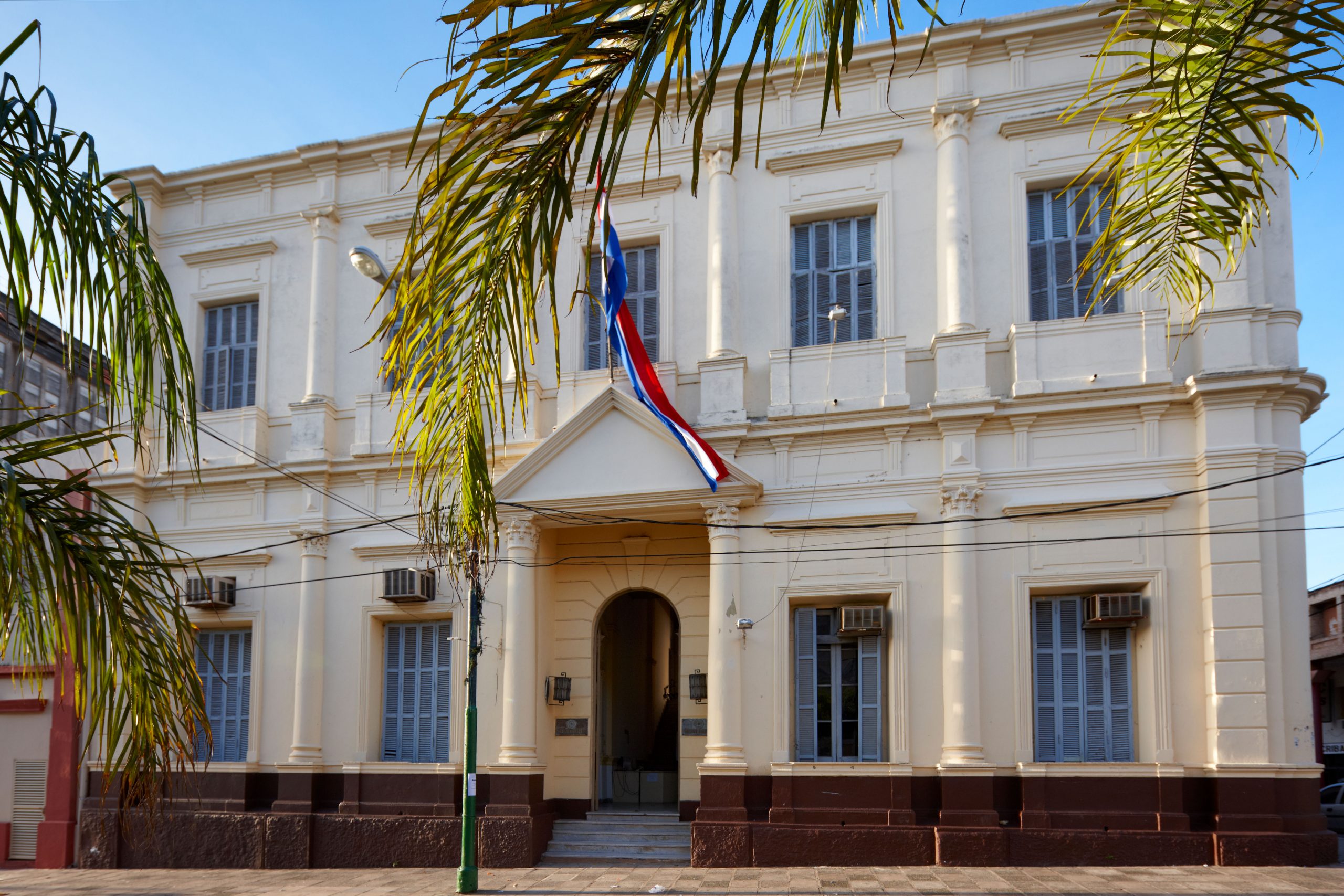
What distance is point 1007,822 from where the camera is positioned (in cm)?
1387

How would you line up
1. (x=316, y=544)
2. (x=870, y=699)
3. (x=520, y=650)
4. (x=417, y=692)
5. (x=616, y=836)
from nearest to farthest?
(x=870, y=699), (x=616, y=836), (x=520, y=650), (x=417, y=692), (x=316, y=544)

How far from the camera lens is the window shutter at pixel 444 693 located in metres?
16.5

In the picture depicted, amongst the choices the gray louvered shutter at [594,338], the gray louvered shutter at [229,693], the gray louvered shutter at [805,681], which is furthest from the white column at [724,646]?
the gray louvered shutter at [229,693]

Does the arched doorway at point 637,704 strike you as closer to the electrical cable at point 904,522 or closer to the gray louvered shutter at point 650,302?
the electrical cable at point 904,522

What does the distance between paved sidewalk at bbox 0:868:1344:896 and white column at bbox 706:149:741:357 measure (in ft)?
20.6

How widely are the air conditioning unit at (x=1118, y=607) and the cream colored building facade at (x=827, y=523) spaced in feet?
0.70

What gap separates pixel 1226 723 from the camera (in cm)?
1313

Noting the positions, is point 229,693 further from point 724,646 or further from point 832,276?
point 832,276

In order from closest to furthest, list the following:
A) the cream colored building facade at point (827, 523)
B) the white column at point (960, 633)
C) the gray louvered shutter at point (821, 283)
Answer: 1. the cream colored building facade at point (827, 523)
2. the white column at point (960, 633)
3. the gray louvered shutter at point (821, 283)

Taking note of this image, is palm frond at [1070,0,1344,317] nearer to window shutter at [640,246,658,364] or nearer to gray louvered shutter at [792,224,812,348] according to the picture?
gray louvered shutter at [792,224,812,348]

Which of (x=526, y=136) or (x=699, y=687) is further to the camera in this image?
(x=699, y=687)

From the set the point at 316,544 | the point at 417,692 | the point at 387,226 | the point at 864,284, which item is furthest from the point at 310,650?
the point at 864,284

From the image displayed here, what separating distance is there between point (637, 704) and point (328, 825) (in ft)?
17.1

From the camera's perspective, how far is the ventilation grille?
57.0 feet
